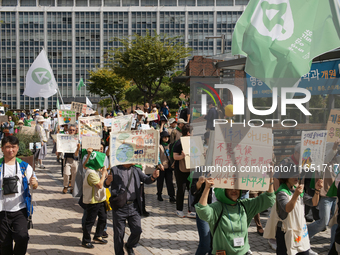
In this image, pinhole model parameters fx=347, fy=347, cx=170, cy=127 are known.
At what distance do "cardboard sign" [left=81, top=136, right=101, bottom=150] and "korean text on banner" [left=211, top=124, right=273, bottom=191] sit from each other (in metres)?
3.23

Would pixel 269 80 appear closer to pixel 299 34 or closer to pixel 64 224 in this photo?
pixel 299 34

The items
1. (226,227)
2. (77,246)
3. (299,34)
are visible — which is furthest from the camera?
(77,246)

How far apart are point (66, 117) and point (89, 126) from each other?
10.0 feet

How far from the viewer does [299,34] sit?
457cm

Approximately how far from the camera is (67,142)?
8602mm

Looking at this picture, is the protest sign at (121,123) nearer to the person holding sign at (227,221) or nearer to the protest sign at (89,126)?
the protest sign at (89,126)

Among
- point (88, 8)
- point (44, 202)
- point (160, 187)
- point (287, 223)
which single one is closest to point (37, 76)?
point (44, 202)

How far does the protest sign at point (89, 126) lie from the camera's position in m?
7.82

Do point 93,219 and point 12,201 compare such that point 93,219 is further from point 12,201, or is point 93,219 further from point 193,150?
point 193,150

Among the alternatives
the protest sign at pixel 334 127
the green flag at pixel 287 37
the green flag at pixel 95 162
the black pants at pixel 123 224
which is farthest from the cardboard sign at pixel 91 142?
the protest sign at pixel 334 127

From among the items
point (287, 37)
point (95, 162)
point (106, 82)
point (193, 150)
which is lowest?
point (95, 162)

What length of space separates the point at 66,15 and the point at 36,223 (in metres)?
80.8

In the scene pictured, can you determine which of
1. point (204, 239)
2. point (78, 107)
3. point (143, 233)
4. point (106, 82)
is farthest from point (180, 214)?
point (106, 82)

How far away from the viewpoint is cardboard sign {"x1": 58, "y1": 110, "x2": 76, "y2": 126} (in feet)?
34.7
